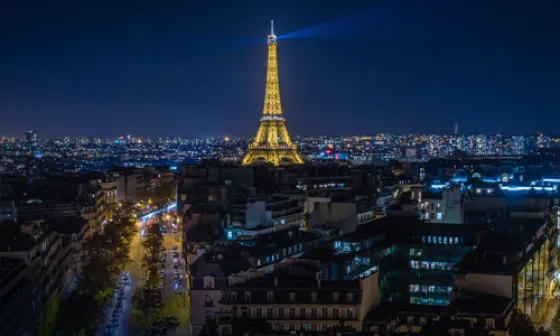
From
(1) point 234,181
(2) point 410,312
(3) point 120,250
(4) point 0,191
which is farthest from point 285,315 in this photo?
(4) point 0,191

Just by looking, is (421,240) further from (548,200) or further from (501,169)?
(501,169)

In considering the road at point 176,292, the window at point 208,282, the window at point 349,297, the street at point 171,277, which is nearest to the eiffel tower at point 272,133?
the street at point 171,277

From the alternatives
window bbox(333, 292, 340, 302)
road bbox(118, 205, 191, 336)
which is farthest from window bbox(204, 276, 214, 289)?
window bbox(333, 292, 340, 302)

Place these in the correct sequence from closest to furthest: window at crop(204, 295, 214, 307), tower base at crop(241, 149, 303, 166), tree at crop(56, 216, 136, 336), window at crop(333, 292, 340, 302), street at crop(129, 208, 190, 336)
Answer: window at crop(333, 292, 340, 302), window at crop(204, 295, 214, 307), tree at crop(56, 216, 136, 336), street at crop(129, 208, 190, 336), tower base at crop(241, 149, 303, 166)

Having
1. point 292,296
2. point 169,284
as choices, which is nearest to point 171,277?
point 169,284

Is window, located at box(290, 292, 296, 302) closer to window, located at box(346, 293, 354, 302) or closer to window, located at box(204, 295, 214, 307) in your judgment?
window, located at box(346, 293, 354, 302)

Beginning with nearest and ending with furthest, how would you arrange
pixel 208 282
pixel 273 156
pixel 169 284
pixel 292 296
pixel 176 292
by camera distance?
pixel 292 296
pixel 208 282
pixel 176 292
pixel 169 284
pixel 273 156

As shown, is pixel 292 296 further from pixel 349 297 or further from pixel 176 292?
pixel 176 292

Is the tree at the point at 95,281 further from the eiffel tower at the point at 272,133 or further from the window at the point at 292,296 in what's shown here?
the eiffel tower at the point at 272,133
